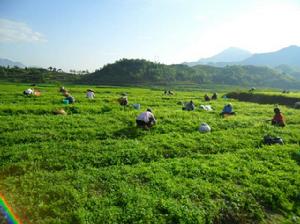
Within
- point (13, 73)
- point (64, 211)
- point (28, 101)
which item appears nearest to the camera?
point (64, 211)

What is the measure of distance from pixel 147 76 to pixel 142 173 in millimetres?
121602

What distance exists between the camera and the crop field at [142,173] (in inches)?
381

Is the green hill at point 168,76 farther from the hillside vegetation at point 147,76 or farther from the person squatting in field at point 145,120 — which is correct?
the person squatting in field at point 145,120

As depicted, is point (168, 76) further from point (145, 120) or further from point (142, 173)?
point (142, 173)

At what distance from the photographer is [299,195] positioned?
12.3 metres

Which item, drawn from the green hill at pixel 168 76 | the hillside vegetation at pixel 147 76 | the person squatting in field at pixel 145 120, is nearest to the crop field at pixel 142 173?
the person squatting in field at pixel 145 120

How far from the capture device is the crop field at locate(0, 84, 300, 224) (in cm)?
968

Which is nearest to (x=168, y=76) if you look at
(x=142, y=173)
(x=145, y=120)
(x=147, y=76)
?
(x=147, y=76)

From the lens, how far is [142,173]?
39.9 ft

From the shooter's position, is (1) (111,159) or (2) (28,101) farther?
(2) (28,101)

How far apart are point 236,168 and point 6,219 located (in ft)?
31.1

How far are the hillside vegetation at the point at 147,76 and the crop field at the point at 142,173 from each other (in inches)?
3436

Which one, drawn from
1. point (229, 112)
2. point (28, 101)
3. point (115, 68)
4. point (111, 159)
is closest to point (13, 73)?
point (115, 68)

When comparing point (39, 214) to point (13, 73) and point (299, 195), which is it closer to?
point (299, 195)
